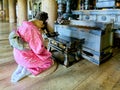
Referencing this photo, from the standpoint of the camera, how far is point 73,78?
202 cm

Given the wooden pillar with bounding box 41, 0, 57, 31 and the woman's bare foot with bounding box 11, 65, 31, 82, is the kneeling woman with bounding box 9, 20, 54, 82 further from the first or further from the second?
the wooden pillar with bounding box 41, 0, 57, 31

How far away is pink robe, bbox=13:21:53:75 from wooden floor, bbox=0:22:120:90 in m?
0.17

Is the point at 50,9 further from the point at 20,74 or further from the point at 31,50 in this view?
the point at 20,74

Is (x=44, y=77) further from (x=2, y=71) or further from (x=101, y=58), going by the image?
(x=101, y=58)

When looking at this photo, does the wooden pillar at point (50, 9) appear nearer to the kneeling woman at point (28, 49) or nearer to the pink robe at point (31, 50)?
the kneeling woman at point (28, 49)

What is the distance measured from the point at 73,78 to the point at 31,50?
69 cm

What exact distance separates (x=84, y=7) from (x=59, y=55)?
2527mm

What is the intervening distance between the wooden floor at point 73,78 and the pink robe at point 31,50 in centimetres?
17

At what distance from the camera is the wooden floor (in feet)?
5.86

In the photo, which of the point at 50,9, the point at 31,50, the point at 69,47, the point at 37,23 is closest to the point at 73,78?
the point at 69,47

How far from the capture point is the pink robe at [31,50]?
6.56 feet

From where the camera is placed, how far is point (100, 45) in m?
2.48

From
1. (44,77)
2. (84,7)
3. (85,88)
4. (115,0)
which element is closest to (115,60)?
(85,88)

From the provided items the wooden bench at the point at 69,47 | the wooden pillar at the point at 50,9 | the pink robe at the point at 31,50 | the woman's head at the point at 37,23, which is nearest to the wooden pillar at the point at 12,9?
the wooden pillar at the point at 50,9
